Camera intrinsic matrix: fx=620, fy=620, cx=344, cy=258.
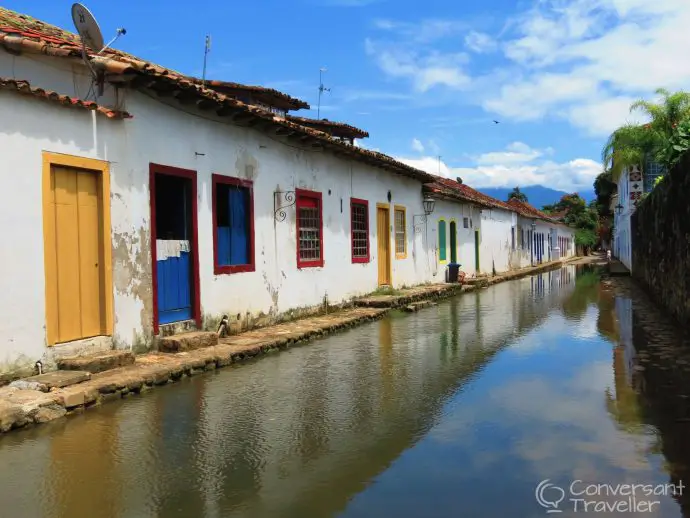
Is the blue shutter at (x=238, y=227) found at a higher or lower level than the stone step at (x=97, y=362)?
higher

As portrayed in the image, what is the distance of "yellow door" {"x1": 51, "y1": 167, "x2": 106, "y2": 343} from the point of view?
7.21 m

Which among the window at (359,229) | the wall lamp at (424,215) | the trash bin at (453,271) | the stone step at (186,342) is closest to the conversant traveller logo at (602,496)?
the stone step at (186,342)

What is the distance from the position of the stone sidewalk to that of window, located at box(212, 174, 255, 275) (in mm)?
1219

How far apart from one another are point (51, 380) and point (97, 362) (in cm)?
73

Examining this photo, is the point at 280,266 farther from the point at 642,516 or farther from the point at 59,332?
the point at 642,516

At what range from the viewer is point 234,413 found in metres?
5.69

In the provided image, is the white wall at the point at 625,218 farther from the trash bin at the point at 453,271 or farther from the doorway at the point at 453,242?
the trash bin at the point at 453,271

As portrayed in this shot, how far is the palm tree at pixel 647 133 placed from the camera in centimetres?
2214

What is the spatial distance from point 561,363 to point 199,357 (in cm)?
451

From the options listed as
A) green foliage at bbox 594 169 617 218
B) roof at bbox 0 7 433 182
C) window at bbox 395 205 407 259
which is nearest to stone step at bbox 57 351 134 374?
roof at bbox 0 7 433 182

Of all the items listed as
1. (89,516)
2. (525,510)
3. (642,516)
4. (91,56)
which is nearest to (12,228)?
(91,56)

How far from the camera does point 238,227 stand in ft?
35.2

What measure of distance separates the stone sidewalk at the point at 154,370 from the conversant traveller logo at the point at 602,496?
13.9ft

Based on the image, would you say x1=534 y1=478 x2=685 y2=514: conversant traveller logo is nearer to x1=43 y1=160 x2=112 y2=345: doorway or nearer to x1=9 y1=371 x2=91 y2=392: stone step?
x1=9 y1=371 x2=91 y2=392: stone step
